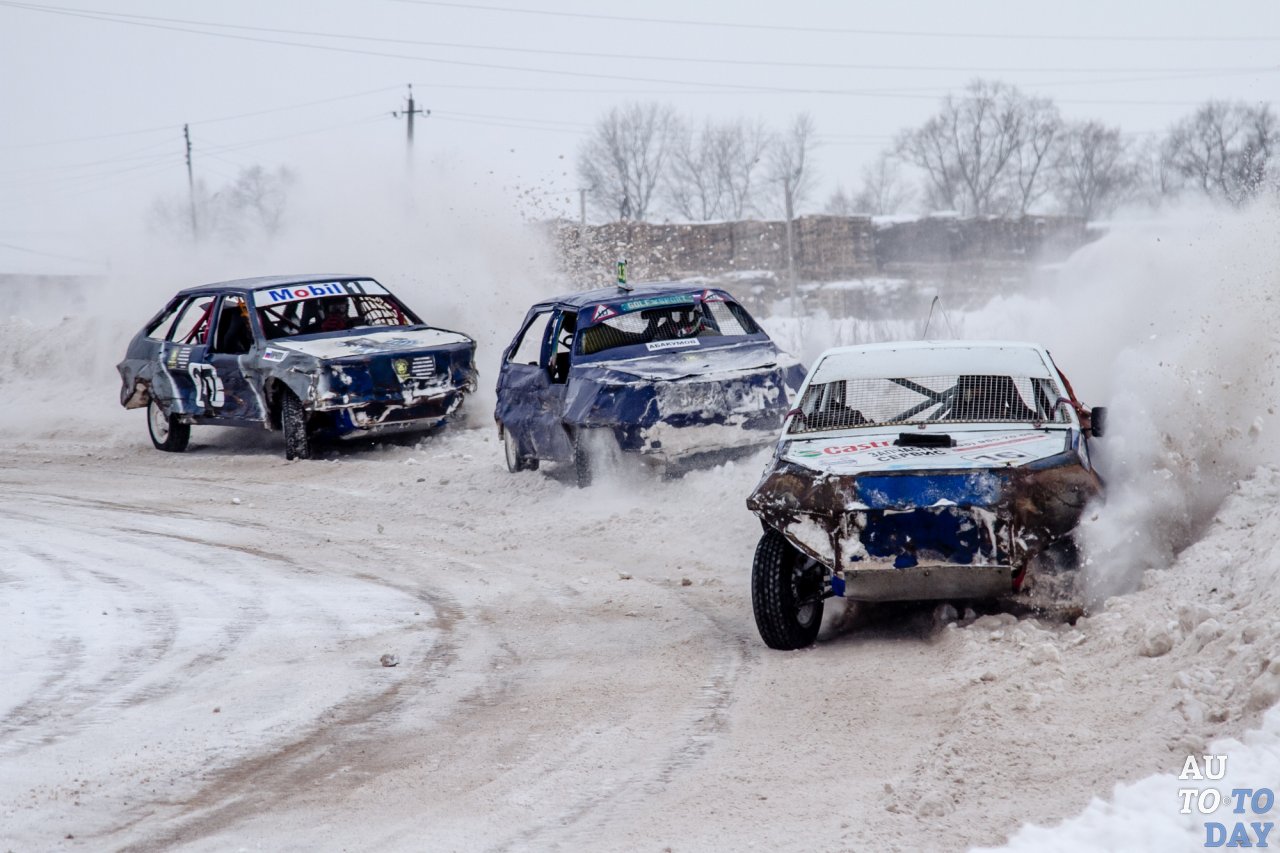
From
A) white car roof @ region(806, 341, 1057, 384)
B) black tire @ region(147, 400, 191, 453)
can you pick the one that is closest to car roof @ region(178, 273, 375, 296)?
black tire @ region(147, 400, 191, 453)

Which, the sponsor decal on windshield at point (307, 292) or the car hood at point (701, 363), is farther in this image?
the sponsor decal on windshield at point (307, 292)

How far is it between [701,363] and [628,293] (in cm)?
120

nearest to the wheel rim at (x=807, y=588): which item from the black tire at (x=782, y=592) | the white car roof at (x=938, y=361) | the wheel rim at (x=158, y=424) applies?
the black tire at (x=782, y=592)

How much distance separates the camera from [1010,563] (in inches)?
232

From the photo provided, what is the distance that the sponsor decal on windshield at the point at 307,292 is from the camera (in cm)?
1430

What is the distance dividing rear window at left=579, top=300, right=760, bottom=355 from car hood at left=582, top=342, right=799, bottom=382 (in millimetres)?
276

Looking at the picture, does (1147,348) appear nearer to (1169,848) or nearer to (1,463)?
(1169,848)

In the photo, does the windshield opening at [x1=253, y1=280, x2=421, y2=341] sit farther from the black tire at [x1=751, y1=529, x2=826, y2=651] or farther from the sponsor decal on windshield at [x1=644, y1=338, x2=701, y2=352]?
the black tire at [x1=751, y1=529, x2=826, y2=651]

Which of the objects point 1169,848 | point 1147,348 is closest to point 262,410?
point 1147,348

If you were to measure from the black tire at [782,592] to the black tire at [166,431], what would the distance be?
35.2ft

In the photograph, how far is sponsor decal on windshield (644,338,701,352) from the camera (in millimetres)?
10945

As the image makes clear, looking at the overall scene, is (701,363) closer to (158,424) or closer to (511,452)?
(511,452)

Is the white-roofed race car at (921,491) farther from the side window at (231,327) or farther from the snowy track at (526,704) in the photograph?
the side window at (231,327)

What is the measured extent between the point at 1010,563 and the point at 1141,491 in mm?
1382
